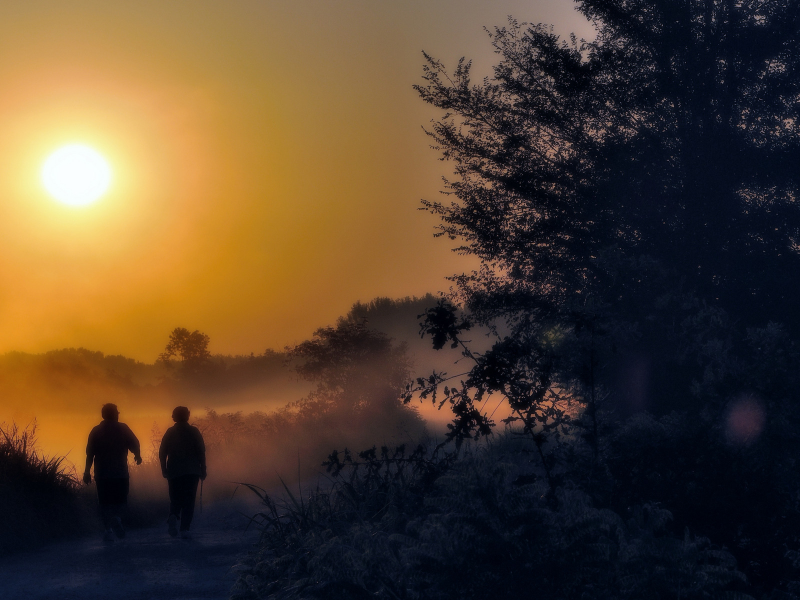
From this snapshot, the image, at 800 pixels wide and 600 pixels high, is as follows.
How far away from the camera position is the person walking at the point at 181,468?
10.8 metres

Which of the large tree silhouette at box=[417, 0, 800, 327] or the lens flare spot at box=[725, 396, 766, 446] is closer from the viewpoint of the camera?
the lens flare spot at box=[725, 396, 766, 446]

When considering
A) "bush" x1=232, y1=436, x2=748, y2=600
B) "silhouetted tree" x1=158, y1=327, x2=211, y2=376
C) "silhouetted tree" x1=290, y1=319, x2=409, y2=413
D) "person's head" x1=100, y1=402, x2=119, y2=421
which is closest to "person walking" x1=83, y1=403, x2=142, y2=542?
"person's head" x1=100, y1=402, x2=119, y2=421

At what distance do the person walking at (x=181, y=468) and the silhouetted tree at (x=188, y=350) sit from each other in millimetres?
48123

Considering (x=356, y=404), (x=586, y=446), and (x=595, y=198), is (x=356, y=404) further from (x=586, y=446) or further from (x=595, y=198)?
(x=586, y=446)

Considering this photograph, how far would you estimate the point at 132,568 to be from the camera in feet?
28.4

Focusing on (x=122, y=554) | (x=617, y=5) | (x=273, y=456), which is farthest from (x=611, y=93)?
(x=273, y=456)

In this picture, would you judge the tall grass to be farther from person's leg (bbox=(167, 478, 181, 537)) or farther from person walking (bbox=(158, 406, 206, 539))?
person walking (bbox=(158, 406, 206, 539))

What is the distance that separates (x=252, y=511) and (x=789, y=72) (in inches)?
488

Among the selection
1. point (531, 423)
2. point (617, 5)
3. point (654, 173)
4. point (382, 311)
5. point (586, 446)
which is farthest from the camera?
point (382, 311)

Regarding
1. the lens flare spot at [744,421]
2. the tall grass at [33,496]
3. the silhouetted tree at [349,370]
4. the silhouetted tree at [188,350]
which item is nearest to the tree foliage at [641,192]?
the lens flare spot at [744,421]

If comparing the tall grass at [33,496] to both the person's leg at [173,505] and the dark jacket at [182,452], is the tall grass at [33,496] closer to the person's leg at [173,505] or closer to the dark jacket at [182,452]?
the person's leg at [173,505]

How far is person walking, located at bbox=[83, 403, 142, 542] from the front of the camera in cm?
1082

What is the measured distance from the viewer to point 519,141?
45.9 ft

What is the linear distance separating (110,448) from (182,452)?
1174 millimetres
